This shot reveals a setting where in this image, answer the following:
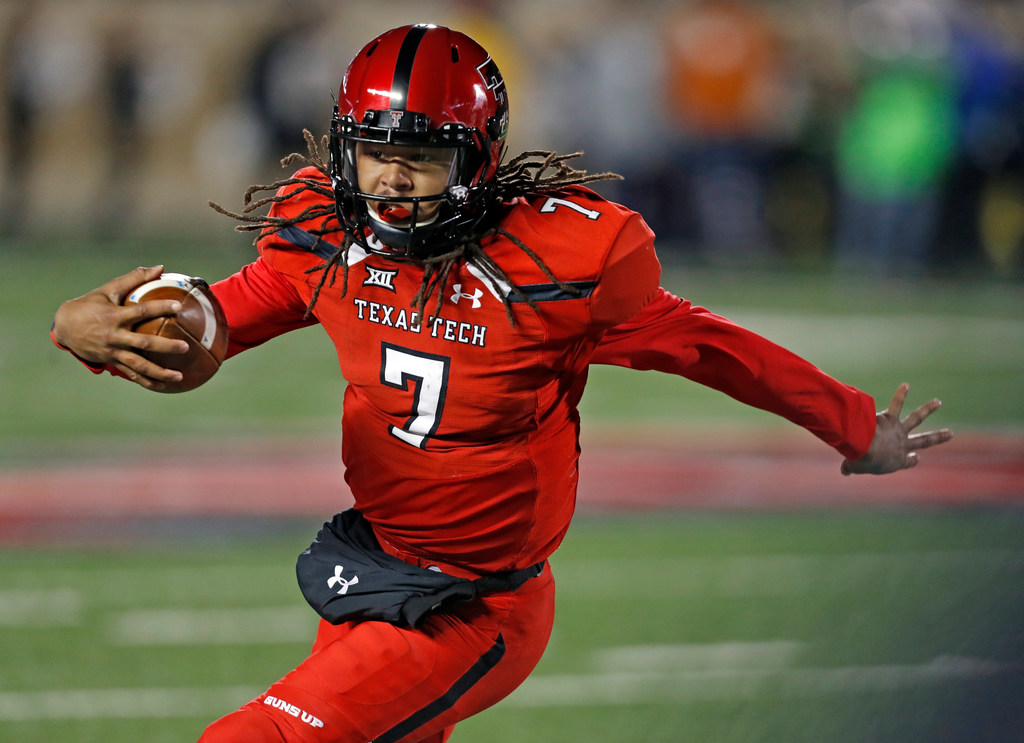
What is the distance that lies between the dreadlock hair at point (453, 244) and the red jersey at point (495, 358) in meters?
0.02

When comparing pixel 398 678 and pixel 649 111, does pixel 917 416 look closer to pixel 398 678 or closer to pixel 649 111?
pixel 398 678

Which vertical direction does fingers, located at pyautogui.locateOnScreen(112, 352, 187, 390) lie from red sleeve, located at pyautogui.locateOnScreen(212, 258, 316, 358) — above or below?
below

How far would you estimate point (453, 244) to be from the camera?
2.78 metres

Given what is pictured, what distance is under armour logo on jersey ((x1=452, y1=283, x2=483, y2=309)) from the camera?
9.09 feet

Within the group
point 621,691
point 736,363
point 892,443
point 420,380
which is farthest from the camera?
point 621,691

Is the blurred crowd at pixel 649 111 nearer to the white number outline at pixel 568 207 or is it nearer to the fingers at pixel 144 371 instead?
the white number outline at pixel 568 207

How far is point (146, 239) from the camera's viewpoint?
1368 centimetres

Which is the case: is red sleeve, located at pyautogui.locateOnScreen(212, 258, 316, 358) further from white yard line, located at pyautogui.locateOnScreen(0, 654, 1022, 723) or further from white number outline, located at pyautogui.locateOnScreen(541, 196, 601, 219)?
white yard line, located at pyautogui.locateOnScreen(0, 654, 1022, 723)

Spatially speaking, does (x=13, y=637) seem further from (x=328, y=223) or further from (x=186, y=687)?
(x=328, y=223)

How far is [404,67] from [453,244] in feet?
1.17

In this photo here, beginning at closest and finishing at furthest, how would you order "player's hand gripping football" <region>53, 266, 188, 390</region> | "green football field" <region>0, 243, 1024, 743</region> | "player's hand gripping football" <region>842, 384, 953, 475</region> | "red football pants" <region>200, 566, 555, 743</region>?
"red football pants" <region>200, 566, 555, 743</region> < "player's hand gripping football" <region>53, 266, 188, 390</region> < "player's hand gripping football" <region>842, 384, 953, 475</region> < "green football field" <region>0, 243, 1024, 743</region>

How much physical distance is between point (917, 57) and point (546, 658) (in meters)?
8.72

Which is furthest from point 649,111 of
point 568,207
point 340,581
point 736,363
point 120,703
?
point 340,581

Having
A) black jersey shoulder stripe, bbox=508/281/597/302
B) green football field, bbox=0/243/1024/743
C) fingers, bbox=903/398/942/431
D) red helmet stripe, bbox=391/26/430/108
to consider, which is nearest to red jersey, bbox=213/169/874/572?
black jersey shoulder stripe, bbox=508/281/597/302
